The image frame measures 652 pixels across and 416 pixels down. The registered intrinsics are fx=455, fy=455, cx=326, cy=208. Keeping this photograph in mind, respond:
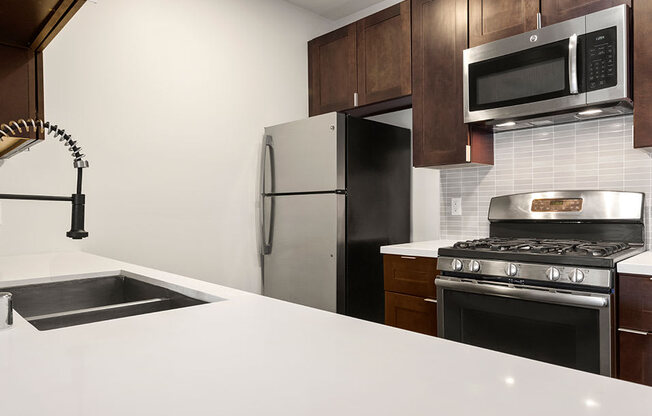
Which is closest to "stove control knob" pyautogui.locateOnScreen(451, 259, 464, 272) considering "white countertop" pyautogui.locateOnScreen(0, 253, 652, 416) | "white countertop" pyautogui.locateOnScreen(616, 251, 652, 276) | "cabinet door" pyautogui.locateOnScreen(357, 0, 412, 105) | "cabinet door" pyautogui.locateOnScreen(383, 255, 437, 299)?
"cabinet door" pyautogui.locateOnScreen(383, 255, 437, 299)

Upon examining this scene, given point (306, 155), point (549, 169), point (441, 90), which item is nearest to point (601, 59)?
point (549, 169)

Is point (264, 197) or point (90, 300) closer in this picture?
point (90, 300)

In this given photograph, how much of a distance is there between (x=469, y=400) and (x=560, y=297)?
4.92 ft

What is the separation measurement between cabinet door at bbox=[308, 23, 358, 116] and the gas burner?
1520 mm

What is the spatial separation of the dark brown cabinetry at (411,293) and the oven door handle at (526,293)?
140 mm

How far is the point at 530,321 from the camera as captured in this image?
1.95 metres

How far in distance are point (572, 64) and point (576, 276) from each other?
38.5 inches

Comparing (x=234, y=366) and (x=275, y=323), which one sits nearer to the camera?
(x=234, y=366)

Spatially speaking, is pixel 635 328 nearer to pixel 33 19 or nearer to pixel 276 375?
pixel 276 375

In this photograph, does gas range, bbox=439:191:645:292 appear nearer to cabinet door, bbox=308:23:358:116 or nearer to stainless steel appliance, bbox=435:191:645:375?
stainless steel appliance, bbox=435:191:645:375

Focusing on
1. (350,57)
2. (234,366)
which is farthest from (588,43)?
(234,366)

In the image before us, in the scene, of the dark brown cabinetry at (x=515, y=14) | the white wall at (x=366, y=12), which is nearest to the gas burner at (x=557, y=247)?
the dark brown cabinetry at (x=515, y=14)

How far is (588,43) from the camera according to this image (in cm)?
208

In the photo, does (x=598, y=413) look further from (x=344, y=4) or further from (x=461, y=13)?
(x=344, y=4)
